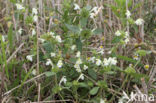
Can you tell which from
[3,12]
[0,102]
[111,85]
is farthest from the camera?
[3,12]

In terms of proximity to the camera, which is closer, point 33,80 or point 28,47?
point 33,80

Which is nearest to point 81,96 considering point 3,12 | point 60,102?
point 60,102

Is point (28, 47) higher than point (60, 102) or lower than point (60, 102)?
higher

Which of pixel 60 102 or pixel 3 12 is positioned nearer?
pixel 60 102

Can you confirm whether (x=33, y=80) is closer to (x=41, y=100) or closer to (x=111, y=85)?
(x=41, y=100)

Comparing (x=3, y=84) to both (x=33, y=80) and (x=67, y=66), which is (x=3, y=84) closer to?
(x=33, y=80)

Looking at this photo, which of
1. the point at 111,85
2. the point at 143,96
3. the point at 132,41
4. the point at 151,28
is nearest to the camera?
the point at 143,96

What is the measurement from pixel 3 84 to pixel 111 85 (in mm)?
565

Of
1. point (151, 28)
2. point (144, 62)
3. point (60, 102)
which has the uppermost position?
point (151, 28)

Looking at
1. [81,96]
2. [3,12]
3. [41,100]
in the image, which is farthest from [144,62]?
[3,12]

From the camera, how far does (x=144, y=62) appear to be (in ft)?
5.08

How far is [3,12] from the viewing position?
2.28 meters

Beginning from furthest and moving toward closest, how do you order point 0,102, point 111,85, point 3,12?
1. point 3,12
2. point 111,85
3. point 0,102

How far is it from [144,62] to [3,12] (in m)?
1.39
